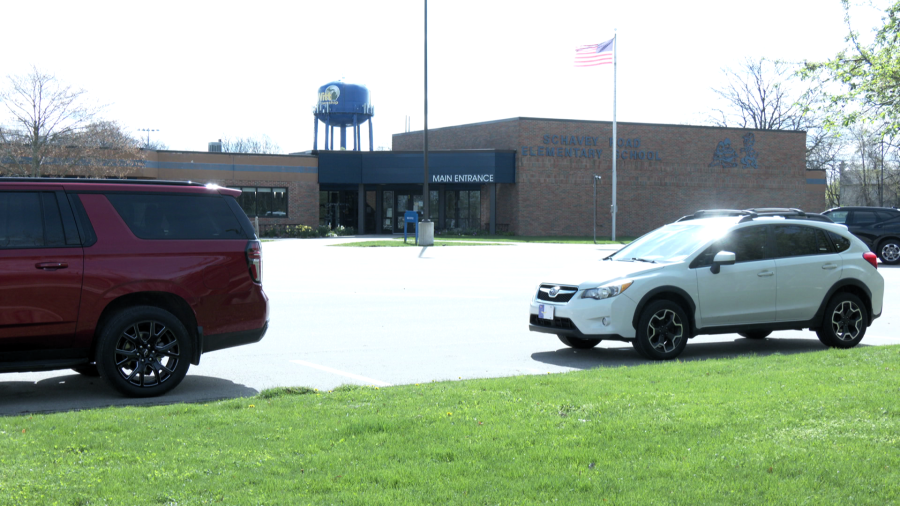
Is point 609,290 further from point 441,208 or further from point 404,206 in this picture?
point 404,206

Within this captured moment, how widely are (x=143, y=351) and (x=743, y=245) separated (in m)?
6.63

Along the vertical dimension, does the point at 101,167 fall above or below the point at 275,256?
above

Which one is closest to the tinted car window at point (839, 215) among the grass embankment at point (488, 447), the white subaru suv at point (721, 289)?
the white subaru suv at point (721, 289)

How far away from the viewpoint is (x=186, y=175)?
160 feet

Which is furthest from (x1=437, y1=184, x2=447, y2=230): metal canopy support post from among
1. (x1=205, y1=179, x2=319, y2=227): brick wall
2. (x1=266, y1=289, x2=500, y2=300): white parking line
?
(x1=266, y1=289, x2=500, y2=300): white parking line

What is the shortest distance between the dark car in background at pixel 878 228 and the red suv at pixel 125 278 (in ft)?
72.6

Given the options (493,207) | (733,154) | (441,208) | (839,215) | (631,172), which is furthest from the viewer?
(733,154)

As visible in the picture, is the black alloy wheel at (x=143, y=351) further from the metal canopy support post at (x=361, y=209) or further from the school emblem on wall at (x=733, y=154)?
the school emblem on wall at (x=733, y=154)

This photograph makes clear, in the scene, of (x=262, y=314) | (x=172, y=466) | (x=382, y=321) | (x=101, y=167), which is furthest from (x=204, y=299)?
(x=101, y=167)

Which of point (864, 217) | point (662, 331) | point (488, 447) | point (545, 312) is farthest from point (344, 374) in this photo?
point (864, 217)

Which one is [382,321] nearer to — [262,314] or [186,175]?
[262,314]

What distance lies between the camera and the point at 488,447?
16.8 feet

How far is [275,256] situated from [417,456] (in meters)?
24.6

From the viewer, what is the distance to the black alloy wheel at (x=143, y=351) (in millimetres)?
7344
